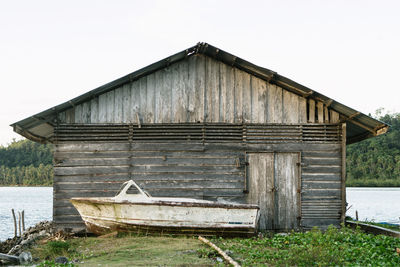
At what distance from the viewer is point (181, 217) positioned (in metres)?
12.2

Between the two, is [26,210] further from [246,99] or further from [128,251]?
[128,251]

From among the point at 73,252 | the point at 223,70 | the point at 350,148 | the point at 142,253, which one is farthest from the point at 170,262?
the point at 350,148

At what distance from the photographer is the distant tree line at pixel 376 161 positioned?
7475 centimetres

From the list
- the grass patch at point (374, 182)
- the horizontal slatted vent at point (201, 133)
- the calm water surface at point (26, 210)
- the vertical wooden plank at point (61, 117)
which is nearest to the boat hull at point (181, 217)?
the horizontal slatted vent at point (201, 133)

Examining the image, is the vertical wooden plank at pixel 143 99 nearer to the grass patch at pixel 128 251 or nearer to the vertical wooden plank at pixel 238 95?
the vertical wooden plank at pixel 238 95

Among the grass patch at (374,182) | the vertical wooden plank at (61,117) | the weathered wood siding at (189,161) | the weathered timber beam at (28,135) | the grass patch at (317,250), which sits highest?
the vertical wooden plank at (61,117)

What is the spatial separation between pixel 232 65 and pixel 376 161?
67.0m

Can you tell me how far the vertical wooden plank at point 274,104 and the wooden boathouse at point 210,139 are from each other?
32 millimetres

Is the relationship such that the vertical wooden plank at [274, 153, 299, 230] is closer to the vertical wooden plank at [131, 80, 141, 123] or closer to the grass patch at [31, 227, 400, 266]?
the grass patch at [31, 227, 400, 266]

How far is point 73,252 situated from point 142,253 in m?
2.01

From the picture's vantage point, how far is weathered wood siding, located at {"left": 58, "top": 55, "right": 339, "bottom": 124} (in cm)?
1416

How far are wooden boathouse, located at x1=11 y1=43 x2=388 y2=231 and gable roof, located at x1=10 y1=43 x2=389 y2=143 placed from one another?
0.14ft

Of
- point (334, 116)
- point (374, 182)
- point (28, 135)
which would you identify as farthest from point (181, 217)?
point (374, 182)

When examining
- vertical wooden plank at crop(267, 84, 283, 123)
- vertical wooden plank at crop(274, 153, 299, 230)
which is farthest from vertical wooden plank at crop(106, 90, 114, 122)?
vertical wooden plank at crop(274, 153, 299, 230)
